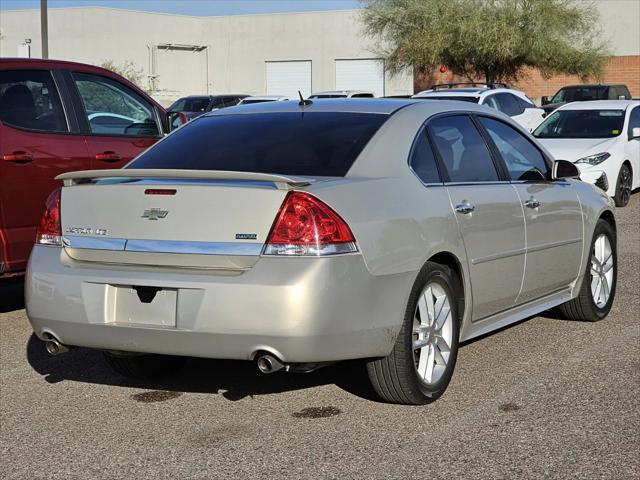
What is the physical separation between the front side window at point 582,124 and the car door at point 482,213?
10.6 meters

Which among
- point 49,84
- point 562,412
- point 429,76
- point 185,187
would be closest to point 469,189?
point 562,412

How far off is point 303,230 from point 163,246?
0.67 metres

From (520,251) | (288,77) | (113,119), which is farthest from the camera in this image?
(288,77)

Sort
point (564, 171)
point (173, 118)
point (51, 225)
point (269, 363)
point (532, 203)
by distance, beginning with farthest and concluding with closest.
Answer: point (173, 118) < point (564, 171) < point (532, 203) < point (51, 225) < point (269, 363)

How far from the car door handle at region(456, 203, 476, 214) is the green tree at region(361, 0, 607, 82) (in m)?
35.7

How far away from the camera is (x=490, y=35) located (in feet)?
133

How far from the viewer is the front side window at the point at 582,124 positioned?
16.8 m

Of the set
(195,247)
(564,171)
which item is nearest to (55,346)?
(195,247)

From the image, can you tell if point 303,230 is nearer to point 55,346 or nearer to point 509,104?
point 55,346

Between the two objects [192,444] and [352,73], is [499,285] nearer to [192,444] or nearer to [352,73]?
[192,444]

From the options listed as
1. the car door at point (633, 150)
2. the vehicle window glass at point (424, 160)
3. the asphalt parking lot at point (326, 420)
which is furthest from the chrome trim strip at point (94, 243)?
the car door at point (633, 150)

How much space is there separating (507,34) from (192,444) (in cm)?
3783

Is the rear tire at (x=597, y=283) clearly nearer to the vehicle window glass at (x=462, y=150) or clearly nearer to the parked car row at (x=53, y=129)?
the vehicle window glass at (x=462, y=150)

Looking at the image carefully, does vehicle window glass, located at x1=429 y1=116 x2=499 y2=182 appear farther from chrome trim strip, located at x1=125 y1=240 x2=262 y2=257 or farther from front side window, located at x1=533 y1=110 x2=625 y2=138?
front side window, located at x1=533 y1=110 x2=625 y2=138
